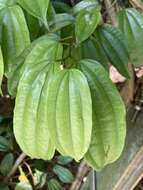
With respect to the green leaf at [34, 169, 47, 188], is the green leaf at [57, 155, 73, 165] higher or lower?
higher

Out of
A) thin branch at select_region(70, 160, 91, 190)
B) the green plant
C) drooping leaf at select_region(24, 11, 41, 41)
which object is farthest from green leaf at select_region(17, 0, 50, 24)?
thin branch at select_region(70, 160, 91, 190)

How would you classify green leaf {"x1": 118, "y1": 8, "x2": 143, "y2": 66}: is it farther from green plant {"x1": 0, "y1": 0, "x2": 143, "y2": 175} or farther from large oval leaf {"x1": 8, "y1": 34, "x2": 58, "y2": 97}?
large oval leaf {"x1": 8, "y1": 34, "x2": 58, "y2": 97}

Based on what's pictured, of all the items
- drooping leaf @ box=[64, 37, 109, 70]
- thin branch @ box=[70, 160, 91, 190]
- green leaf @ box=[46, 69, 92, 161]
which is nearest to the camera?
green leaf @ box=[46, 69, 92, 161]

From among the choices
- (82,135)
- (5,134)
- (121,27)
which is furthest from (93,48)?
(5,134)

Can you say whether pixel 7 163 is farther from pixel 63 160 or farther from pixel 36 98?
pixel 36 98

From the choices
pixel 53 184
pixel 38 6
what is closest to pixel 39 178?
pixel 53 184

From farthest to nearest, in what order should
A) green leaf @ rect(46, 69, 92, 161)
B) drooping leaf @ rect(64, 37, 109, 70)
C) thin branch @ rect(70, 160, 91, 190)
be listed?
thin branch @ rect(70, 160, 91, 190), drooping leaf @ rect(64, 37, 109, 70), green leaf @ rect(46, 69, 92, 161)

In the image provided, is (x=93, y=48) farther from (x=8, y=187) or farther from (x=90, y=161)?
(x=8, y=187)

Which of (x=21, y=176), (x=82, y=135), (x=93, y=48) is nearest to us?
(x=82, y=135)
